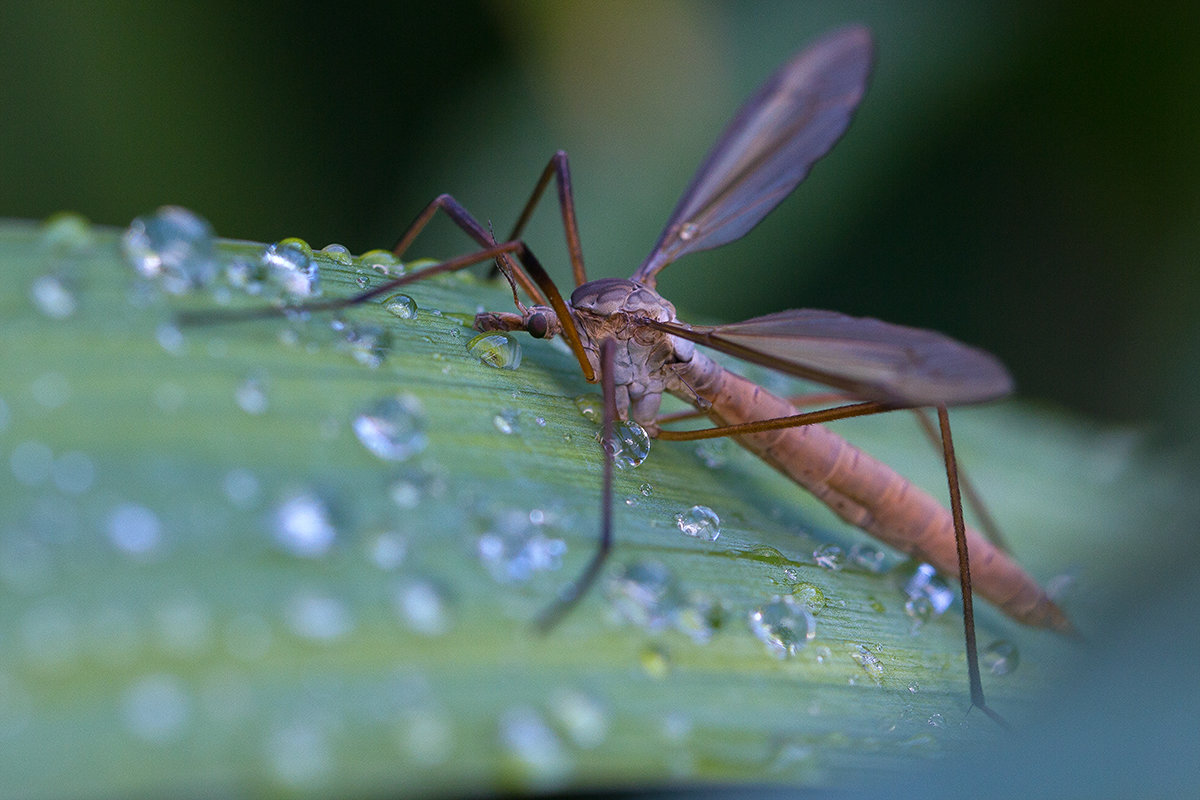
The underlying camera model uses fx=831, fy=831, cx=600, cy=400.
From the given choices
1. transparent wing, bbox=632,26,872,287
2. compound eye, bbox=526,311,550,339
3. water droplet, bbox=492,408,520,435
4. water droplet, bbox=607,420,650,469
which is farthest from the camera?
transparent wing, bbox=632,26,872,287

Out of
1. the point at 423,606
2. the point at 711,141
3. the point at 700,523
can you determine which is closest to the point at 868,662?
the point at 700,523

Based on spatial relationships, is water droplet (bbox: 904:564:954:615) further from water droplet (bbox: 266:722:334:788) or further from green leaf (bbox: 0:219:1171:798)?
water droplet (bbox: 266:722:334:788)

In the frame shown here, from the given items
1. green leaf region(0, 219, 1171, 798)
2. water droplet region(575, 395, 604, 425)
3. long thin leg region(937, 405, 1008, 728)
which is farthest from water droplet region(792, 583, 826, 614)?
water droplet region(575, 395, 604, 425)

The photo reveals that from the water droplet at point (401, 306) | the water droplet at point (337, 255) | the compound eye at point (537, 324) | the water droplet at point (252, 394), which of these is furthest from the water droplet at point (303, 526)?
the compound eye at point (537, 324)

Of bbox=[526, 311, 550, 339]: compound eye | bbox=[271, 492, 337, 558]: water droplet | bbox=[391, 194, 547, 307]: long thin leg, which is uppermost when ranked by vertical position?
bbox=[391, 194, 547, 307]: long thin leg

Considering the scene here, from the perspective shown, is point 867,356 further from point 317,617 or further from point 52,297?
point 52,297

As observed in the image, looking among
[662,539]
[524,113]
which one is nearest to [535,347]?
[662,539]

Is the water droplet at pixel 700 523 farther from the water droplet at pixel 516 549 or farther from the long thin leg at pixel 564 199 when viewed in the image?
the long thin leg at pixel 564 199

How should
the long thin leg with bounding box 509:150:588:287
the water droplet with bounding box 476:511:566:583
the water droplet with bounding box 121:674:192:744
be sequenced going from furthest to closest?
the long thin leg with bounding box 509:150:588:287 → the water droplet with bounding box 476:511:566:583 → the water droplet with bounding box 121:674:192:744
